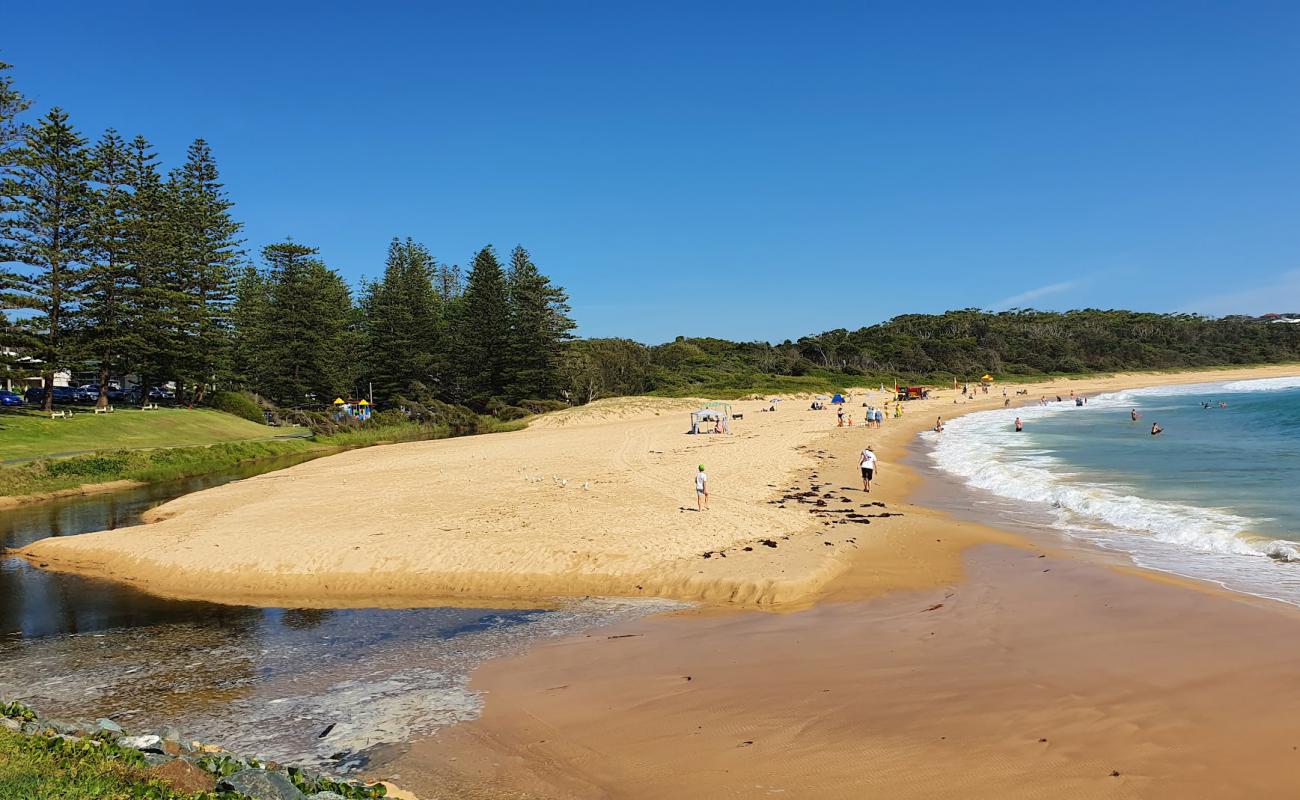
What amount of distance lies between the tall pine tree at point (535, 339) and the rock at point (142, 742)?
51.2 meters

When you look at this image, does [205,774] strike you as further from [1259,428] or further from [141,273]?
[141,273]

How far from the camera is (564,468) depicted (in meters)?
23.9

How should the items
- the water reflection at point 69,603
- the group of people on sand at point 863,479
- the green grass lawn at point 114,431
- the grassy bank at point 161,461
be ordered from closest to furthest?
the water reflection at point 69,603, the group of people on sand at point 863,479, the grassy bank at point 161,461, the green grass lawn at point 114,431

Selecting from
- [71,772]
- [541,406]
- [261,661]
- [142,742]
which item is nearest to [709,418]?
[541,406]

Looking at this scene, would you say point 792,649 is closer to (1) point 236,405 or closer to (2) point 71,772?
(2) point 71,772

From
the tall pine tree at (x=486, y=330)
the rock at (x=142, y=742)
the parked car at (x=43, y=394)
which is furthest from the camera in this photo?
the tall pine tree at (x=486, y=330)

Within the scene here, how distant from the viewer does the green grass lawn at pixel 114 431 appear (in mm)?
30094

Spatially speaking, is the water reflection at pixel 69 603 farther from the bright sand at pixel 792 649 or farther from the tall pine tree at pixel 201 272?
the tall pine tree at pixel 201 272

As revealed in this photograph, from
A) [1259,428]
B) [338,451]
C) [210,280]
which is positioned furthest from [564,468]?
[210,280]

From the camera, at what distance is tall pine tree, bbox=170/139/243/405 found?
44875 mm

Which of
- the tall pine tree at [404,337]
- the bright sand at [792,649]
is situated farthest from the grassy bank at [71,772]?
the tall pine tree at [404,337]

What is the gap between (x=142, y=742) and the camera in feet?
18.6

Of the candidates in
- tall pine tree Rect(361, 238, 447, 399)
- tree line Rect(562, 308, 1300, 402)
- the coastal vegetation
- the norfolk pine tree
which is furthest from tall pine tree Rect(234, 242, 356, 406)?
the coastal vegetation

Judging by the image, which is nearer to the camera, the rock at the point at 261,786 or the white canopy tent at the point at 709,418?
the rock at the point at 261,786
